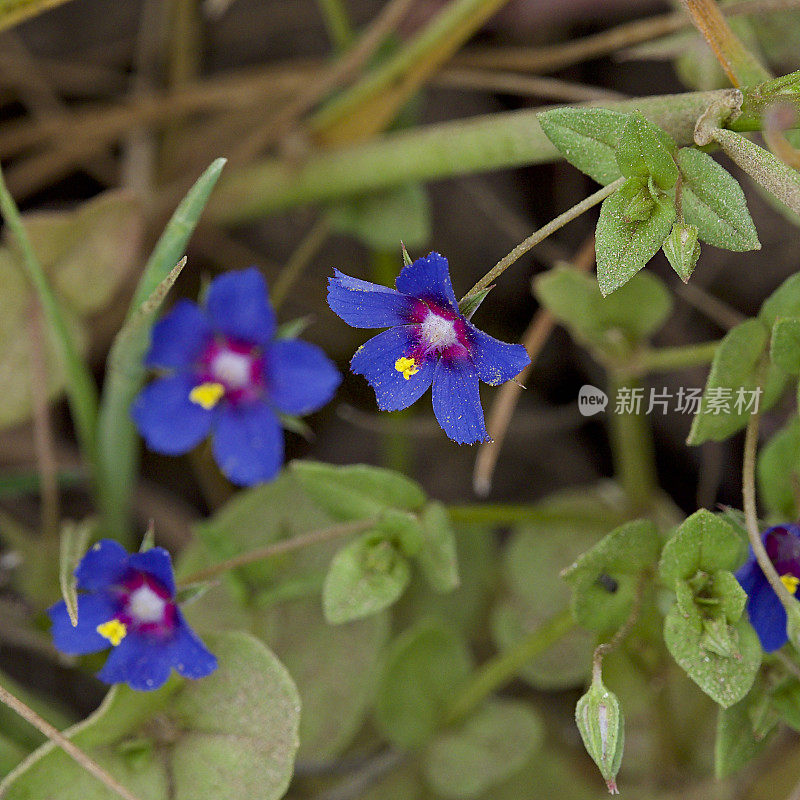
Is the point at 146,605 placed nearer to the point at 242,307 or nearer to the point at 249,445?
the point at 249,445

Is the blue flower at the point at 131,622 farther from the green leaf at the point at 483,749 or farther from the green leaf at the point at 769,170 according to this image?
the green leaf at the point at 769,170

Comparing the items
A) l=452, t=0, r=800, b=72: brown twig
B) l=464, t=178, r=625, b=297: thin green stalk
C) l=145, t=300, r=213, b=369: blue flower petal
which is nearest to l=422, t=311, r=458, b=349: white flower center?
l=464, t=178, r=625, b=297: thin green stalk

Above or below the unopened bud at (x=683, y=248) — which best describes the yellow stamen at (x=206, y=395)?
below

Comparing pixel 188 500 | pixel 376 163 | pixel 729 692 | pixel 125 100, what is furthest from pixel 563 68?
pixel 729 692

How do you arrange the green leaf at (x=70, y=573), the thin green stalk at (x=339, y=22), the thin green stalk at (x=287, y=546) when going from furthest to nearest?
the thin green stalk at (x=339, y=22) < the thin green stalk at (x=287, y=546) < the green leaf at (x=70, y=573)

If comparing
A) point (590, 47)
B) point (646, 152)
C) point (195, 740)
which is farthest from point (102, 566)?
point (590, 47)

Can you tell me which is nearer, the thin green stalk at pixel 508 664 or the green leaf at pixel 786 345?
the green leaf at pixel 786 345

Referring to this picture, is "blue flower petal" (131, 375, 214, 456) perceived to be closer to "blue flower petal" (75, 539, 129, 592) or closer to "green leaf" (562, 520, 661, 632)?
"blue flower petal" (75, 539, 129, 592)

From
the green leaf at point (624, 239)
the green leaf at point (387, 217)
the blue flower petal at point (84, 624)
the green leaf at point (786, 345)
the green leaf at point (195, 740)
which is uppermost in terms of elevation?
the green leaf at point (624, 239)

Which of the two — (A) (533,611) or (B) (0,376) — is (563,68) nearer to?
(A) (533,611)

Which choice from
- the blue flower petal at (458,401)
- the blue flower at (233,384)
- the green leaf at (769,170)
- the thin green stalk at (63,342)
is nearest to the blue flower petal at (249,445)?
the blue flower at (233,384)
